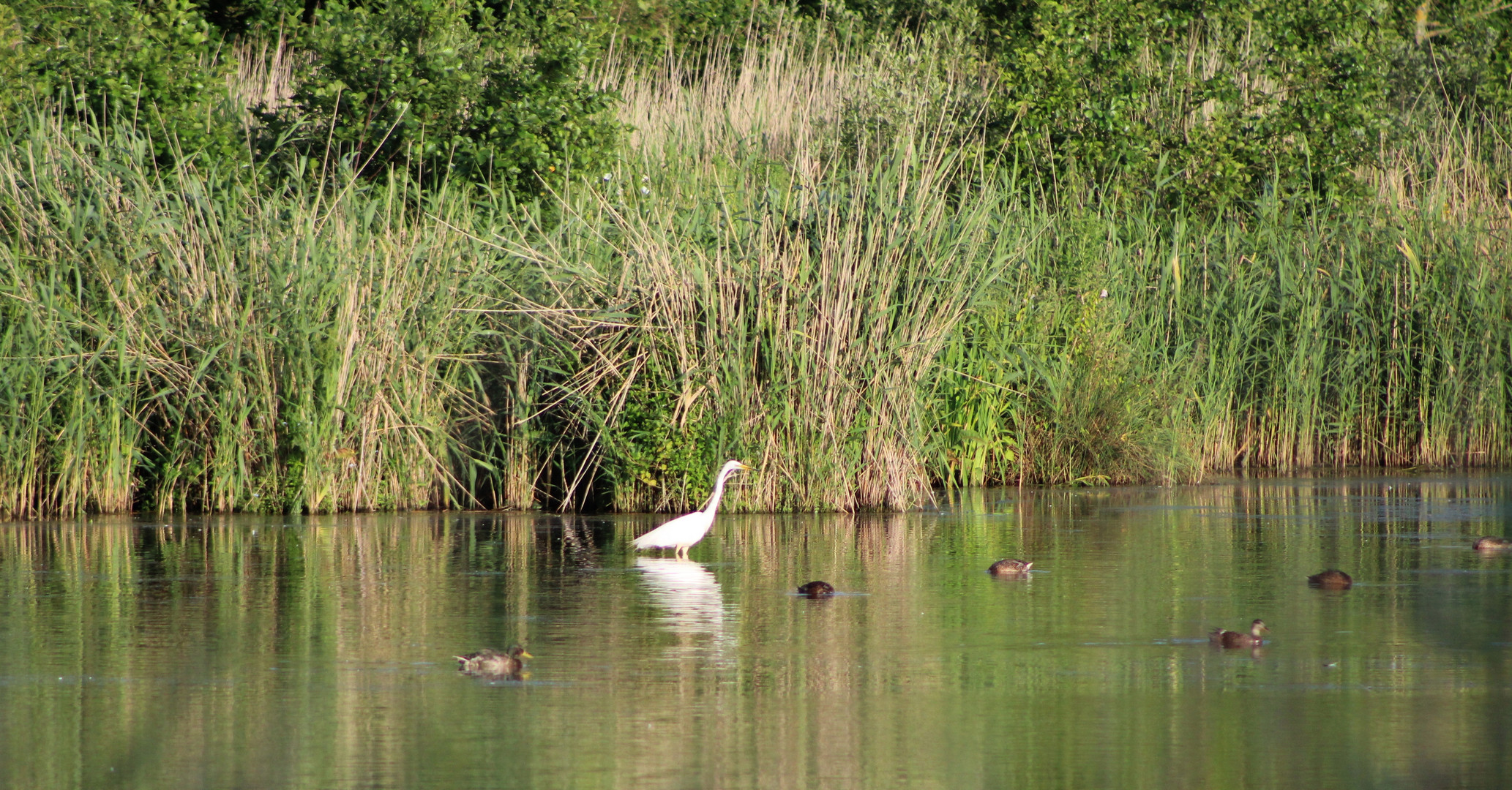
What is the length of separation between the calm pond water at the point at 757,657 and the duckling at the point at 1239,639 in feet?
0.34

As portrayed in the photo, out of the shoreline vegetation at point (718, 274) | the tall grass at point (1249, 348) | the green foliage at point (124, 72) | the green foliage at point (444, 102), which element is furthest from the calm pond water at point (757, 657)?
the green foliage at point (444, 102)

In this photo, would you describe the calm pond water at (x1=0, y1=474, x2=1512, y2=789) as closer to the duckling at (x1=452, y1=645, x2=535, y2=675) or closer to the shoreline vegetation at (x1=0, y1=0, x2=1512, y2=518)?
the duckling at (x1=452, y1=645, x2=535, y2=675)

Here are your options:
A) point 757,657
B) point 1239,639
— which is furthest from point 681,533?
point 1239,639

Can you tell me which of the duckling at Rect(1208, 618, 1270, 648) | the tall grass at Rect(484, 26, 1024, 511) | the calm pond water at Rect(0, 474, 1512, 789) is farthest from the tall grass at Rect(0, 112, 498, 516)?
the duckling at Rect(1208, 618, 1270, 648)

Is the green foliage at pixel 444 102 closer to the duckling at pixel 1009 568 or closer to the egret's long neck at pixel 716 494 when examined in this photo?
the egret's long neck at pixel 716 494

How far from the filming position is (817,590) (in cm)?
1008

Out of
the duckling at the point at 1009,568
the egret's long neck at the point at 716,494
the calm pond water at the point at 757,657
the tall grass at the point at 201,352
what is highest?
the tall grass at the point at 201,352

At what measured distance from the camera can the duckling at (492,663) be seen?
26.6 ft

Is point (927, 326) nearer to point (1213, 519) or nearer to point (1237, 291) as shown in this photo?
point (1213, 519)

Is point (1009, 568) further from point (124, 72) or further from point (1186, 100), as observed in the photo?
point (1186, 100)

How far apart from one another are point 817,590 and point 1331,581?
2730mm

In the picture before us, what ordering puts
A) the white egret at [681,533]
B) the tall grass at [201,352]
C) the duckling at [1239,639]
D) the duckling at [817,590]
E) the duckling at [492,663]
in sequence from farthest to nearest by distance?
1. the tall grass at [201,352]
2. the white egret at [681,533]
3. the duckling at [817,590]
4. the duckling at [1239,639]
5. the duckling at [492,663]

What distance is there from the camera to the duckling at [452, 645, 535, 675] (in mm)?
8109

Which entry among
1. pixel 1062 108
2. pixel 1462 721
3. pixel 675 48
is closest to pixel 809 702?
pixel 1462 721
